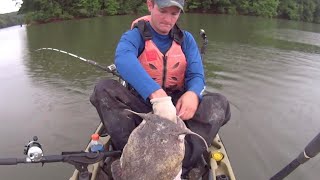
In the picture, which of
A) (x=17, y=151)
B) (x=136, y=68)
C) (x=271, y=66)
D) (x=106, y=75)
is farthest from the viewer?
A: (x=271, y=66)

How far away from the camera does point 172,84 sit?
365 centimetres

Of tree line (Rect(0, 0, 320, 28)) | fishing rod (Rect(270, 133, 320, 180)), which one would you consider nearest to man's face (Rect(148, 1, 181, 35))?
fishing rod (Rect(270, 133, 320, 180))

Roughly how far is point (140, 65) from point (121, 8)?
2788 centimetres

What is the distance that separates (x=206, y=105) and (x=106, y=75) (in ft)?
17.7

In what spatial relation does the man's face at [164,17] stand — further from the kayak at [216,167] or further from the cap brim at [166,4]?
the kayak at [216,167]

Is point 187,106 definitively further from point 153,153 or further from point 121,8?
point 121,8

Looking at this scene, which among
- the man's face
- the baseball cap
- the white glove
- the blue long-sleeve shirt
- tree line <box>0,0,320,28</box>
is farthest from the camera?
tree line <box>0,0,320,28</box>

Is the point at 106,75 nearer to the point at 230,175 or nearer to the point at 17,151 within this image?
the point at 17,151

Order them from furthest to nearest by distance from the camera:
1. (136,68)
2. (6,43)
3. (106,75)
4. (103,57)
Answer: (6,43) < (103,57) < (106,75) < (136,68)

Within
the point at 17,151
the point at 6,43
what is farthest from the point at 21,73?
the point at 6,43

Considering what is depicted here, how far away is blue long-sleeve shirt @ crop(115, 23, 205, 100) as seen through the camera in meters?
3.04

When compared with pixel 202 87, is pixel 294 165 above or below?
below

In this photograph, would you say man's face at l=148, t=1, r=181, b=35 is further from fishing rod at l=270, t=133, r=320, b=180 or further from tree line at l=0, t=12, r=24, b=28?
tree line at l=0, t=12, r=24, b=28

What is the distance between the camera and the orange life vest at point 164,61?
348 centimetres
